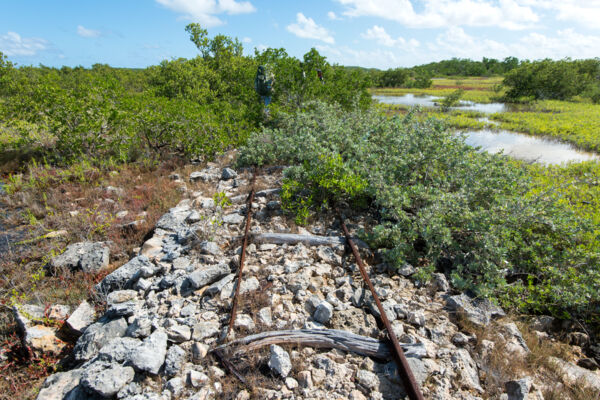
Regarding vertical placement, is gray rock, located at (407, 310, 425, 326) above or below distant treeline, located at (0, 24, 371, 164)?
below

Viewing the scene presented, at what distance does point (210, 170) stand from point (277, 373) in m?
7.36

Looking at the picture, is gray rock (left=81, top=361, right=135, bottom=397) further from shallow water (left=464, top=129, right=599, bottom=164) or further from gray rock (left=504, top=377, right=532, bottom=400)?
shallow water (left=464, top=129, right=599, bottom=164)

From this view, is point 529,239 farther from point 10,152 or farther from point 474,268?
point 10,152

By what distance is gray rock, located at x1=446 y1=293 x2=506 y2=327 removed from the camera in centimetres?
346

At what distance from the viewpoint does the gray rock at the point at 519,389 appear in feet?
8.50

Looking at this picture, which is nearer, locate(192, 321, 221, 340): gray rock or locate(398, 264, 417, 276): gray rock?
locate(192, 321, 221, 340): gray rock

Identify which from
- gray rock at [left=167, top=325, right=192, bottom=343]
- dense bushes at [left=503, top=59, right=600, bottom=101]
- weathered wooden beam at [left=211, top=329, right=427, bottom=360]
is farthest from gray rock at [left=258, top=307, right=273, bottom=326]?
dense bushes at [left=503, top=59, right=600, bottom=101]

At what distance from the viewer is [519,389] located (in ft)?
8.63

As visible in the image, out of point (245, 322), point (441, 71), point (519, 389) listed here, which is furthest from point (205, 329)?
point (441, 71)

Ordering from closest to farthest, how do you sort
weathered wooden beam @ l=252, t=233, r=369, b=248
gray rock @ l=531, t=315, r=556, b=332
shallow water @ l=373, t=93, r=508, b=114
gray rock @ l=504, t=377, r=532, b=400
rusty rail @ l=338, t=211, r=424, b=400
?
rusty rail @ l=338, t=211, r=424, b=400 → gray rock @ l=504, t=377, r=532, b=400 → gray rock @ l=531, t=315, r=556, b=332 → weathered wooden beam @ l=252, t=233, r=369, b=248 → shallow water @ l=373, t=93, r=508, b=114

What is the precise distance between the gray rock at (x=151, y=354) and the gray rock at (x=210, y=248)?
1.73 m

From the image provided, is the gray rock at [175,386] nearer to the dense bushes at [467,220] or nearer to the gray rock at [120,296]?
the gray rock at [120,296]

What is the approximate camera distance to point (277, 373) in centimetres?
276

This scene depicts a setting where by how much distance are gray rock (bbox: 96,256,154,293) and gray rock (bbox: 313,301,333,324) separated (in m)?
2.52
